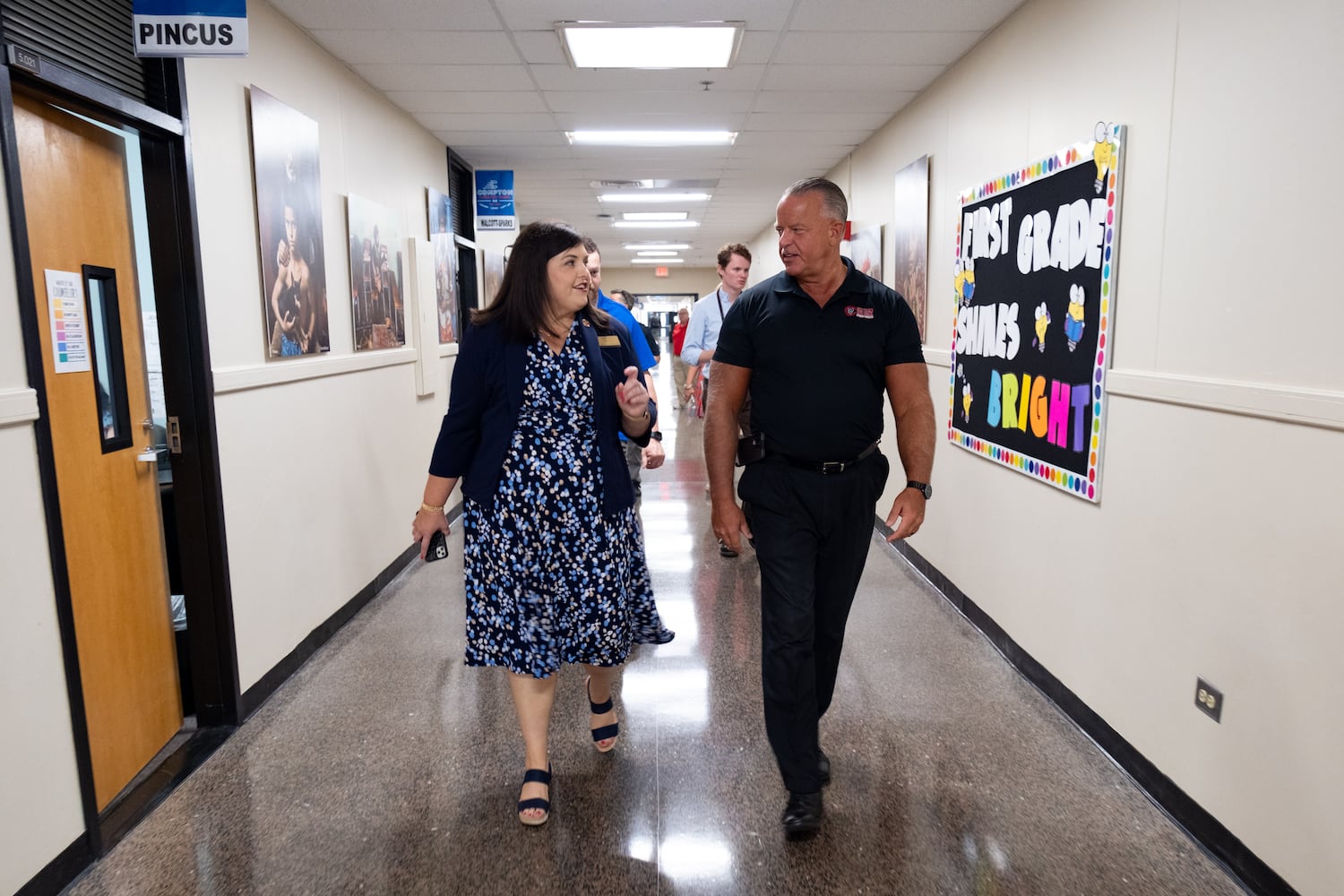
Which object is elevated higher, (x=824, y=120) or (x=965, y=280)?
(x=824, y=120)

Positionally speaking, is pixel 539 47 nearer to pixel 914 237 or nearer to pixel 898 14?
pixel 898 14

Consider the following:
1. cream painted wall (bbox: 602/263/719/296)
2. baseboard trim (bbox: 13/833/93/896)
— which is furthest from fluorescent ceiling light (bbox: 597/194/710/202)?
cream painted wall (bbox: 602/263/719/296)

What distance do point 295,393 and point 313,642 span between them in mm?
1046

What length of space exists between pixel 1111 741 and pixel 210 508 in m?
3.00

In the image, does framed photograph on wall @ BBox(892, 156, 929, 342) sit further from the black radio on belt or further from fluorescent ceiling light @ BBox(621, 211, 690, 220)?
fluorescent ceiling light @ BBox(621, 211, 690, 220)

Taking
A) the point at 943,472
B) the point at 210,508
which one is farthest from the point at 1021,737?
the point at 210,508

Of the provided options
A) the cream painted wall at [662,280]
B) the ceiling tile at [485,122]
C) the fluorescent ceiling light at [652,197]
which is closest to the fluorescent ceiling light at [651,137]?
the ceiling tile at [485,122]

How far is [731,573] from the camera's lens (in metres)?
4.74

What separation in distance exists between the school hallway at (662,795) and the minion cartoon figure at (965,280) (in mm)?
1582

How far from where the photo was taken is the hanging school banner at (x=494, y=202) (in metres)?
7.16

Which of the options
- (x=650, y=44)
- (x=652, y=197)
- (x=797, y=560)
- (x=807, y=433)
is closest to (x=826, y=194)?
(x=807, y=433)

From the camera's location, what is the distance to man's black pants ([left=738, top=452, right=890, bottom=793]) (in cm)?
228

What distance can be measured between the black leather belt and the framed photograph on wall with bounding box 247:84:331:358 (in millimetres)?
2140

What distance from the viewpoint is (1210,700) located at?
89.0 inches
